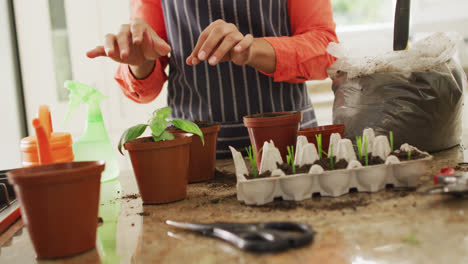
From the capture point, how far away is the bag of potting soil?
0.98m

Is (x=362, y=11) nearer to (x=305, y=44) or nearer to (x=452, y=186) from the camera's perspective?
(x=305, y=44)

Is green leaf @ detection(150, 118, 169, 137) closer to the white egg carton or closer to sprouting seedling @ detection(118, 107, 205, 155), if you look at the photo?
sprouting seedling @ detection(118, 107, 205, 155)

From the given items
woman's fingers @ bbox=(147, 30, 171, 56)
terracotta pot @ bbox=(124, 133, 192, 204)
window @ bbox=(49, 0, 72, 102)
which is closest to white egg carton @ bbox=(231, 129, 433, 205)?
terracotta pot @ bbox=(124, 133, 192, 204)

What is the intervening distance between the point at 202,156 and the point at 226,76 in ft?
1.32

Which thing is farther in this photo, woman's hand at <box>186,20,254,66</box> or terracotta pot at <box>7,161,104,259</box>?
woman's hand at <box>186,20,254,66</box>

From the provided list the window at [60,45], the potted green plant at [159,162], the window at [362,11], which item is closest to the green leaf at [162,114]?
the potted green plant at [159,162]

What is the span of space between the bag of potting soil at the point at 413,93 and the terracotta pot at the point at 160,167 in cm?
46

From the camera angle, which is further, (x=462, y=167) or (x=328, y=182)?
(x=462, y=167)

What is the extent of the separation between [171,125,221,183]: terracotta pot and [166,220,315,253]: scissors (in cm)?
36

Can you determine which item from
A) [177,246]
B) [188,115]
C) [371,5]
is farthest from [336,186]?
[371,5]

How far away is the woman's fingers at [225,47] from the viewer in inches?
35.6

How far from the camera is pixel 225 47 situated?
911 millimetres

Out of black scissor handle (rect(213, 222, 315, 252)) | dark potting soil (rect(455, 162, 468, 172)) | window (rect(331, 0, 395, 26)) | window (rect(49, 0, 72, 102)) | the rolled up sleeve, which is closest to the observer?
black scissor handle (rect(213, 222, 315, 252))

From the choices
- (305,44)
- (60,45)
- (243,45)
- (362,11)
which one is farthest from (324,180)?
(362,11)
